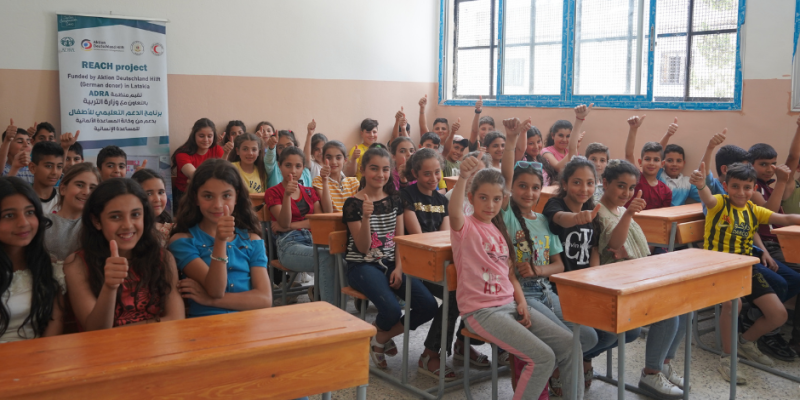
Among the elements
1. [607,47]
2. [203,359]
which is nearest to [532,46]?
[607,47]

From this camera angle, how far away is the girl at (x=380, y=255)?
306cm

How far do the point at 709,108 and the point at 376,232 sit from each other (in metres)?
3.63

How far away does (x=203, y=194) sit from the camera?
2.37 meters

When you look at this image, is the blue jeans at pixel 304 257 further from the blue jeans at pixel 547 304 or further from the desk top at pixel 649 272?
the desk top at pixel 649 272

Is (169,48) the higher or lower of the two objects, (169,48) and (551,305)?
the higher

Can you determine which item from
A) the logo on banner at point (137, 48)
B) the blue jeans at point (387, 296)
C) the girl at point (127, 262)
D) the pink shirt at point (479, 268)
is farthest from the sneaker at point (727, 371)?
the logo on banner at point (137, 48)

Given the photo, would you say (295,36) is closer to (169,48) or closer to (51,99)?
(169,48)

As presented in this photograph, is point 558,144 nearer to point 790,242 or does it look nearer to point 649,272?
point 790,242

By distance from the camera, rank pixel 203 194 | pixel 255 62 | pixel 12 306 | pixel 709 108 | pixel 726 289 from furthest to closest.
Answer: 1. pixel 255 62
2. pixel 709 108
3. pixel 726 289
4. pixel 203 194
5. pixel 12 306

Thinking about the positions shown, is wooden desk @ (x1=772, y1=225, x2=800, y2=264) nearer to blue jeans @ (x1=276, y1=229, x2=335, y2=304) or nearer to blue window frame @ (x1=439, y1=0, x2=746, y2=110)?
blue window frame @ (x1=439, y1=0, x2=746, y2=110)

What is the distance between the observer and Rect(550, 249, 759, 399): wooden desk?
86.7 inches

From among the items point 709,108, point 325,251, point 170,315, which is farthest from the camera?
point 709,108

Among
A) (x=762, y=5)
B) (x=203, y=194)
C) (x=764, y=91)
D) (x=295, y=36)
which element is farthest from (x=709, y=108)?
(x=203, y=194)

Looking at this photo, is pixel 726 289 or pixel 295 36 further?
pixel 295 36
